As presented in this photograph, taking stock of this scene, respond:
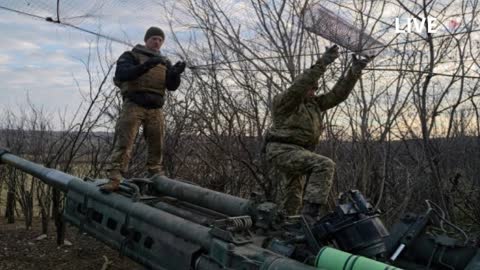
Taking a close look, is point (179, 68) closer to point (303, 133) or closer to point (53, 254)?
point (303, 133)

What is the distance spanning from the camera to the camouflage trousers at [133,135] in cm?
523

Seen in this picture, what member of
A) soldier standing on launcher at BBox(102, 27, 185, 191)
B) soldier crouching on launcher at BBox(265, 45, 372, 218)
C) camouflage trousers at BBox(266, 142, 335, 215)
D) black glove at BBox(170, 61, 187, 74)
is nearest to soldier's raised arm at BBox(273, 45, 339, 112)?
soldier crouching on launcher at BBox(265, 45, 372, 218)

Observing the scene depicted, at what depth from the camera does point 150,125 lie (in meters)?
5.61

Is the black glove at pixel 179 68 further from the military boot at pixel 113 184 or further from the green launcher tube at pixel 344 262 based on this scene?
the green launcher tube at pixel 344 262

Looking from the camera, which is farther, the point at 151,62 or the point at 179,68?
the point at 179,68

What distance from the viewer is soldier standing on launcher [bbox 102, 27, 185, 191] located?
16.9 ft

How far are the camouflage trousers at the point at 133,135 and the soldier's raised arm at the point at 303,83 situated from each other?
1.51 metres

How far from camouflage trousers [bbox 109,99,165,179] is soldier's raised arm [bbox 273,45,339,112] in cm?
151

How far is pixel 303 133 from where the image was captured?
4.70m

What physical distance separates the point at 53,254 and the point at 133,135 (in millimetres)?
2288

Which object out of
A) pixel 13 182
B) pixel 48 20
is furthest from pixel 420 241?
pixel 13 182

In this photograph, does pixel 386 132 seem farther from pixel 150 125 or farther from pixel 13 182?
pixel 13 182

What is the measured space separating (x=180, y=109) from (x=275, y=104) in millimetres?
5220

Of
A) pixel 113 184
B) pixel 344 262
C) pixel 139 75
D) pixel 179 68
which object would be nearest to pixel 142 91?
pixel 139 75
